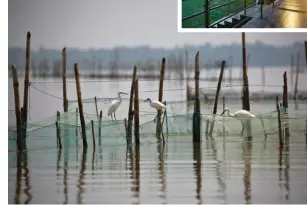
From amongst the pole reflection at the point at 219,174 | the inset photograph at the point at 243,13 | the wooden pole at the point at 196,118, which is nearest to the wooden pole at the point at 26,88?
the inset photograph at the point at 243,13

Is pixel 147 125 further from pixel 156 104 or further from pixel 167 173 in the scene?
pixel 167 173

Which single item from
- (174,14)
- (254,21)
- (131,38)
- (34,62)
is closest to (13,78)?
(34,62)

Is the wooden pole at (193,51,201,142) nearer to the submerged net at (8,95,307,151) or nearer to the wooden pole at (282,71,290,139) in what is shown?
the submerged net at (8,95,307,151)

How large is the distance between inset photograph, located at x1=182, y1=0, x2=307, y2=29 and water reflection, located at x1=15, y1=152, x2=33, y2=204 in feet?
6.08

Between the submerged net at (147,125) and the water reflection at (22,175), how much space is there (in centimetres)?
13

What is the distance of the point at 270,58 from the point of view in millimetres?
6656

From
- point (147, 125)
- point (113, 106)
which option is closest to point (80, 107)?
point (113, 106)

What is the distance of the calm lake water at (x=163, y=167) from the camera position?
548 centimetres

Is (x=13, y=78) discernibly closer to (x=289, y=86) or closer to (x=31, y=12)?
(x=31, y=12)

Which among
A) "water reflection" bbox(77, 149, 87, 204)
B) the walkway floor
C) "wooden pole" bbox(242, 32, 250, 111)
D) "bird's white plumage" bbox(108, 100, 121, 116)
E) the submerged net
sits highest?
the walkway floor

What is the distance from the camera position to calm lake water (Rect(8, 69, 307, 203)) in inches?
216

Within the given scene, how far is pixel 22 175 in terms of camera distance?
613 cm

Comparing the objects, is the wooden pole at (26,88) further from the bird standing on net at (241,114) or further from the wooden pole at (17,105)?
the bird standing on net at (241,114)

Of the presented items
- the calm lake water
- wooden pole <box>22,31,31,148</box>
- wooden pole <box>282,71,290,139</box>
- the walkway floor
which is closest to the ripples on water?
the calm lake water
